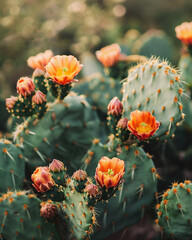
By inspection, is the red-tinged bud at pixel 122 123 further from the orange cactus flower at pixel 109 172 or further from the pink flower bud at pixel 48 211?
the pink flower bud at pixel 48 211

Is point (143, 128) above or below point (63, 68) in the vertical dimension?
below

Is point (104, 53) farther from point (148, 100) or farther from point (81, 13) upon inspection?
point (81, 13)

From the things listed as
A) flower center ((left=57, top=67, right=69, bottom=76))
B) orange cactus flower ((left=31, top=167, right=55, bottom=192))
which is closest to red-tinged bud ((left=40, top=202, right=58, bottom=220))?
orange cactus flower ((left=31, top=167, right=55, bottom=192))

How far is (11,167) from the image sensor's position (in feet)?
4.65

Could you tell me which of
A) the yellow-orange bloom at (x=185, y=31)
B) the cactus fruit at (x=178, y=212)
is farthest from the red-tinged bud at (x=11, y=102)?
the yellow-orange bloom at (x=185, y=31)

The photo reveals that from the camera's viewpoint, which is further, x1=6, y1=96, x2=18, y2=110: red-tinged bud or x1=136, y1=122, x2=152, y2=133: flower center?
x1=6, y1=96, x2=18, y2=110: red-tinged bud

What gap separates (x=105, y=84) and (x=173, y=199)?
0.98 m

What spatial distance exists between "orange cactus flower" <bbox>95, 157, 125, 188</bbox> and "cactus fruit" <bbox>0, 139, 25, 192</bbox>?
0.55 meters

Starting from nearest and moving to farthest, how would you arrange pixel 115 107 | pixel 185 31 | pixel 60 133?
pixel 115 107 < pixel 60 133 < pixel 185 31

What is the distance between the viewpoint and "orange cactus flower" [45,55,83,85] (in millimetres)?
1231

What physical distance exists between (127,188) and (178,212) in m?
0.26

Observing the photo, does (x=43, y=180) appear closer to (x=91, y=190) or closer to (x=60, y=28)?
(x=91, y=190)

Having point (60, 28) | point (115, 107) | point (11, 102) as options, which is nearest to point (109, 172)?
point (115, 107)

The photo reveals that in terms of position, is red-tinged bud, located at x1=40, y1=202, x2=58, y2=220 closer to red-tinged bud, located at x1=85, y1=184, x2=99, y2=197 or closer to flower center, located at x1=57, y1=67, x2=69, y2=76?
red-tinged bud, located at x1=85, y1=184, x2=99, y2=197
